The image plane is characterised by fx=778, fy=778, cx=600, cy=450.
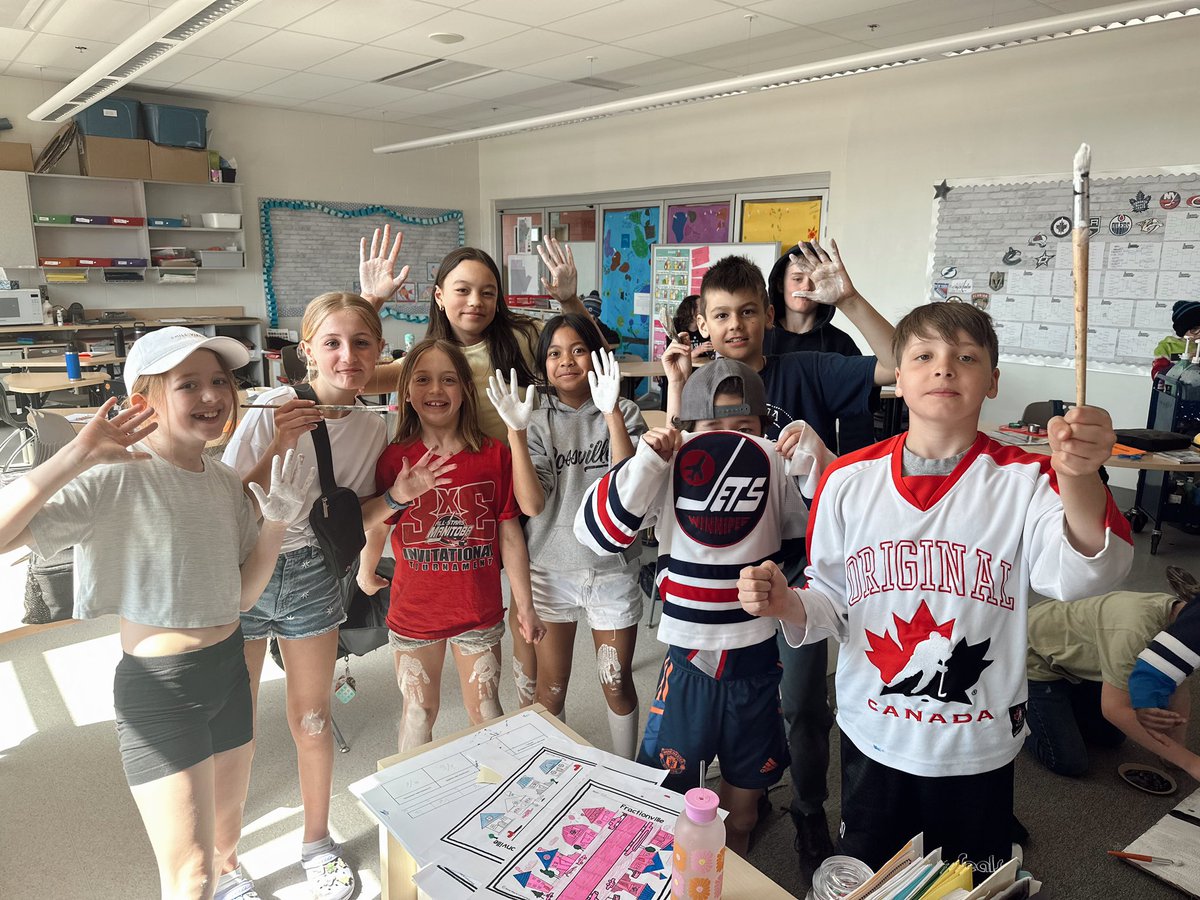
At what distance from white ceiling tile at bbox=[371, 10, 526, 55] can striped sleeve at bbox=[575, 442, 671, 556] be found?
426 centimetres

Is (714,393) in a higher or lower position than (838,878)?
higher

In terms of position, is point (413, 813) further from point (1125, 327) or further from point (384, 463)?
point (1125, 327)

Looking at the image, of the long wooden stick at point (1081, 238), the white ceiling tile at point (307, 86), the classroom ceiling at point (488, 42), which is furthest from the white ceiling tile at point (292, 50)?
the long wooden stick at point (1081, 238)

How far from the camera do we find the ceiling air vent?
20.0 ft

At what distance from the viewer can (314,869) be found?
1.87 m

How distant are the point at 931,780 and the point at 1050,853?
3.55 feet

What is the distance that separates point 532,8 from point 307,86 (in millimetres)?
3250

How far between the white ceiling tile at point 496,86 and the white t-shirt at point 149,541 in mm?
5780

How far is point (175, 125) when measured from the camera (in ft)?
23.2

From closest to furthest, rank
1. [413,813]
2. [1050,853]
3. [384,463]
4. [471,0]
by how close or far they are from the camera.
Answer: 1. [413,813]
2. [384,463]
3. [1050,853]
4. [471,0]

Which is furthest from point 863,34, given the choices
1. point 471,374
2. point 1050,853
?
point 1050,853

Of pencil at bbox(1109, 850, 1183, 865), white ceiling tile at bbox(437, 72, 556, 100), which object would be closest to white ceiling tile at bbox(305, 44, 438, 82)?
white ceiling tile at bbox(437, 72, 556, 100)

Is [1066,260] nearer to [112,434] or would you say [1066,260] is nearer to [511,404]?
[511,404]

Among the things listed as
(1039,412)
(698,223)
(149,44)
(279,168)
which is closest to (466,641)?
(1039,412)
